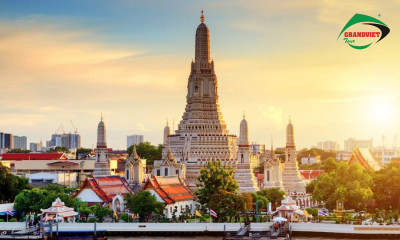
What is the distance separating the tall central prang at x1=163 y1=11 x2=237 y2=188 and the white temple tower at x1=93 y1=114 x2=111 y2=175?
42.4 feet

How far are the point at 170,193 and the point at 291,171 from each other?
24.4 m

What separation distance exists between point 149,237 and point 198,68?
51627 millimetres

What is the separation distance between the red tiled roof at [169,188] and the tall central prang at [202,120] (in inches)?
859

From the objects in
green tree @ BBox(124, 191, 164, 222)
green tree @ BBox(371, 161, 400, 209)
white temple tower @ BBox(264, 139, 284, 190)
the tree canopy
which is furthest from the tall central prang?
the tree canopy

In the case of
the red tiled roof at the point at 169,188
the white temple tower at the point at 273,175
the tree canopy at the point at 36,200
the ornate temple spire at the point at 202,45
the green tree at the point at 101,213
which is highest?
the ornate temple spire at the point at 202,45

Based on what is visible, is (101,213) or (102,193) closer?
(101,213)

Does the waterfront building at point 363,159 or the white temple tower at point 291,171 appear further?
the waterfront building at point 363,159

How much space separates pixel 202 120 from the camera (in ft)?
361

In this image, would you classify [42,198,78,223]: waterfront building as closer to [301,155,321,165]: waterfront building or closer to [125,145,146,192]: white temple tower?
[125,145,146,192]: white temple tower

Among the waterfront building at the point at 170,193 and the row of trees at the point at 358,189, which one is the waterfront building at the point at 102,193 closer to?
the waterfront building at the point at 170,193

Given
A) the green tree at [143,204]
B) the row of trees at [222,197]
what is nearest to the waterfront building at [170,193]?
the green tree at [143,204]

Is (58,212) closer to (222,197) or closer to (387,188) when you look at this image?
(222,197)

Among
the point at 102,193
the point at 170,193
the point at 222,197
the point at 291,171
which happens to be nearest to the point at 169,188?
the point at 170,193

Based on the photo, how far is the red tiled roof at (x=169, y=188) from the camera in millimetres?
75625
